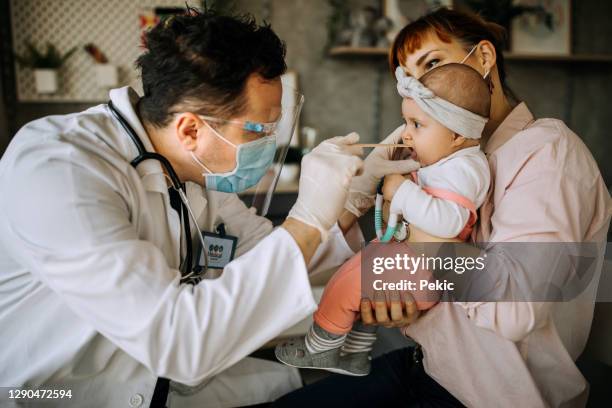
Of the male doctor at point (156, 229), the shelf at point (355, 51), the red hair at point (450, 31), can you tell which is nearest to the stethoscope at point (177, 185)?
the male doctor at point (156, 229)

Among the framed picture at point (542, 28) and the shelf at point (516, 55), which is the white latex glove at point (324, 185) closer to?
the shelf at point (516, 55)

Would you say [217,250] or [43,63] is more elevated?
[43,63]

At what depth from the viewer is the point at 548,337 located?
1.07 metres

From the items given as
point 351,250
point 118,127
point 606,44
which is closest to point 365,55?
point 606,44

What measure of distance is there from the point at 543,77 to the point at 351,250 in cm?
337

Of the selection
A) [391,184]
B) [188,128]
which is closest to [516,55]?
[391,184]

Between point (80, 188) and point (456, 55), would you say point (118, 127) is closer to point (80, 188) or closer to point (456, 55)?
point (80, 188)

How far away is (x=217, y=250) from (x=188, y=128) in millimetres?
369

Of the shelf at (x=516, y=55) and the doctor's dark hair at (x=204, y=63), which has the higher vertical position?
the shelf at (x=516, y=55)

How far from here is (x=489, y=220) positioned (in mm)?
1150

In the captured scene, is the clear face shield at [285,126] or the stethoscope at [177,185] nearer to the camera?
the stethoscope at [177,185]

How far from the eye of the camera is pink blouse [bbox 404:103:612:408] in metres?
0.99

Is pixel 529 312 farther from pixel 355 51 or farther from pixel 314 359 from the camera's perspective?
pixel 355 51

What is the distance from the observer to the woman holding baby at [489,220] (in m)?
1.00
